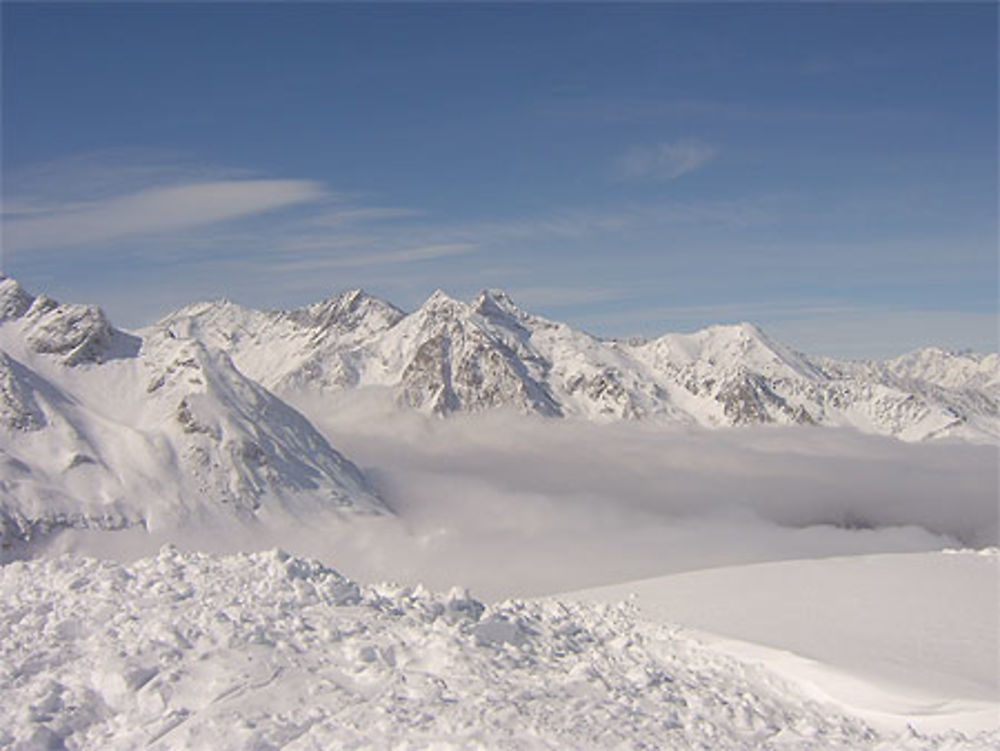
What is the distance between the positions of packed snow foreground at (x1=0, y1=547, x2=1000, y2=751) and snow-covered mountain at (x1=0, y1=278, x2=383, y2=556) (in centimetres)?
10891

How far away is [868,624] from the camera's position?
69.3 ft

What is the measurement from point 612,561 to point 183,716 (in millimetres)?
128746

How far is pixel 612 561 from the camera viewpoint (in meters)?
136

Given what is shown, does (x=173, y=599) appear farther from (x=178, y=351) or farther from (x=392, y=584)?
(x=178, y=351)

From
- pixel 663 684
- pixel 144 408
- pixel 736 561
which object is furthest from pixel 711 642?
pixel 144 408

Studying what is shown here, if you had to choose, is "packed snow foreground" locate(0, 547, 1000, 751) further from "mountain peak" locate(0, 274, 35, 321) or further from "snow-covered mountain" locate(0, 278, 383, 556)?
"mountain peak" locate(0, 274, 35, 321)

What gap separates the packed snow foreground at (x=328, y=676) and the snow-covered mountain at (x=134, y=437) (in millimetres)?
108910

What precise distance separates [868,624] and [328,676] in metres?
14.2

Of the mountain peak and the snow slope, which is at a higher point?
the mountain peak

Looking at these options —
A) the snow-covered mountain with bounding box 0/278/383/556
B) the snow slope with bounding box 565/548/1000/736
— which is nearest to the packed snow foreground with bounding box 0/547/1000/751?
the snow slope with bounding box 565/548/1000/736

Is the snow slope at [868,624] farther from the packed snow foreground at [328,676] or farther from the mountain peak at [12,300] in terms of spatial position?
the mountain peak at [12,300]

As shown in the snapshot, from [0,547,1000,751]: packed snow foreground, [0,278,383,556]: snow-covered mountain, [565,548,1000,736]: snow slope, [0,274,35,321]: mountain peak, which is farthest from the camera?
[0,274,35,321]: mountain peak

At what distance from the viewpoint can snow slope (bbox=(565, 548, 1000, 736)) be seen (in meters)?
15.5

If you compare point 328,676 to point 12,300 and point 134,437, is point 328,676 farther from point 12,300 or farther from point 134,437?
point 12,300
